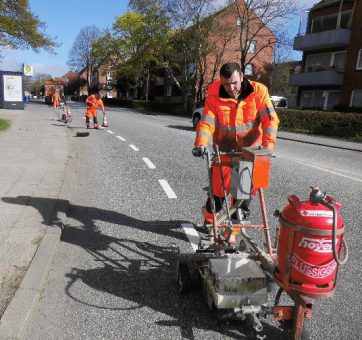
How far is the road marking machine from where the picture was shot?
2.43m

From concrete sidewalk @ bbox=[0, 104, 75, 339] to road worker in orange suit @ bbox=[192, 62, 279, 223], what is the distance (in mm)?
1946

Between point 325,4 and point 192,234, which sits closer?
point 192,234

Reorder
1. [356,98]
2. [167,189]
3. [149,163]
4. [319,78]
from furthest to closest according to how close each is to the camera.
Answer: [319,78], [356,98], [149,163], [167,189]

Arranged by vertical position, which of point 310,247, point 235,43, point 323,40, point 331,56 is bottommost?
point 310,247

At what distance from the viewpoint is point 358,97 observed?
3228cm

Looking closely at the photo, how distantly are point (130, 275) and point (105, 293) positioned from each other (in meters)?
0.41

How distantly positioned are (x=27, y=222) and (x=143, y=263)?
1.83 m

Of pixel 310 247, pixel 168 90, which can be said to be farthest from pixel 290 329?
pixel 168 90

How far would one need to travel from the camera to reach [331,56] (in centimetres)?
3572

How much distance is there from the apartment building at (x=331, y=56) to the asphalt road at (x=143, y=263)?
26.3m

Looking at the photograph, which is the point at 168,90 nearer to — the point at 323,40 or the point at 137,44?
the point at 137,44

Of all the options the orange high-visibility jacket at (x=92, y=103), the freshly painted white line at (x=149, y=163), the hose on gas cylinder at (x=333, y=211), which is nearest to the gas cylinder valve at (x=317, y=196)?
the hose on gas cylinder at (x=333, y=211)

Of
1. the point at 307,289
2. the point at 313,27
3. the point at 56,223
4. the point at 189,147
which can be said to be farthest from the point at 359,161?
the point at 313,27

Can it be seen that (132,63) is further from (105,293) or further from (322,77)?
(105,293)
